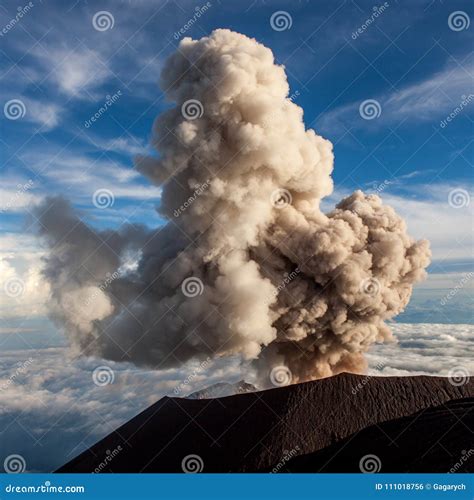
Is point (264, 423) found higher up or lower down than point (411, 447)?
higher up

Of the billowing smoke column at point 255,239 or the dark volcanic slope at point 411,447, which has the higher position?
the billowing smoke column at point 255,239

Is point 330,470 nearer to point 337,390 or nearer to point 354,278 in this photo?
point 337,390

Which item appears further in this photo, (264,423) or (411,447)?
(264,423)

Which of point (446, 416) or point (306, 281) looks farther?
point (306, 281)

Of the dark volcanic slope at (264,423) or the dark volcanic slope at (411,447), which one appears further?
the dark volcanic slope at (264,423)

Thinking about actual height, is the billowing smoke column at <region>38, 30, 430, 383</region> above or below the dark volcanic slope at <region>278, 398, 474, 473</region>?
above

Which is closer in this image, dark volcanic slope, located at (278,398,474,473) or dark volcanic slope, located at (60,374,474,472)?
dark volcanic slope, located at (278,398,474,473)

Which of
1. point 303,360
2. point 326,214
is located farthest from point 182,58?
point 303,360

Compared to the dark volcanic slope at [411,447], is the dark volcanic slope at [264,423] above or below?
above
